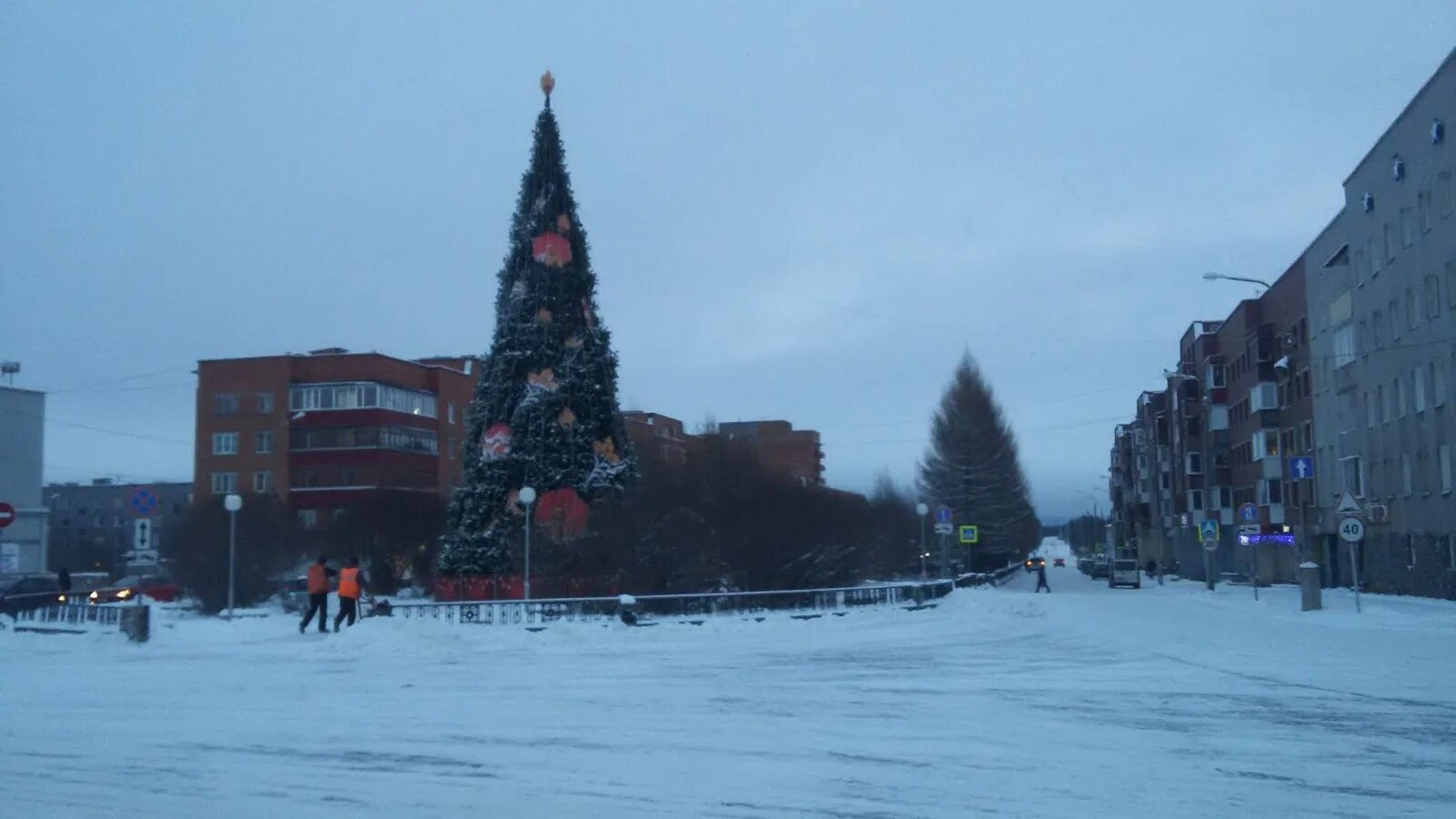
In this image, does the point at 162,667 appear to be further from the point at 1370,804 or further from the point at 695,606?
the point at 1370,804

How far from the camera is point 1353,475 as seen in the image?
5362 centimetres

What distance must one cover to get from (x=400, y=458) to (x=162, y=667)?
57847mm

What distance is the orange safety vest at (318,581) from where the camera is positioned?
26938mm

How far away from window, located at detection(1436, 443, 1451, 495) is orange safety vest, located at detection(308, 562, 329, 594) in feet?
111

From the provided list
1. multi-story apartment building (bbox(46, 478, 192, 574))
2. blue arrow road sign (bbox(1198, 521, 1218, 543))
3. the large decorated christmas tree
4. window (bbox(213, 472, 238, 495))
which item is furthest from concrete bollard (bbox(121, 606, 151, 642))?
multi-story apartment building (bbox(46, 478, 192, 574))

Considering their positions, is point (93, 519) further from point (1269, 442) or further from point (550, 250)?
point (1269, 442)

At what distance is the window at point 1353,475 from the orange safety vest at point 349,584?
39899 mm

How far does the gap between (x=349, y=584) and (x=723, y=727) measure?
15920mm

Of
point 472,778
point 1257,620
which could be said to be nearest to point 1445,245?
point 1257,620

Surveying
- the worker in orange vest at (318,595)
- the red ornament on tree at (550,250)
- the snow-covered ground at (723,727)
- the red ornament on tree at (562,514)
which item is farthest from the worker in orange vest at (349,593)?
the red ornament on tree at (550,250)

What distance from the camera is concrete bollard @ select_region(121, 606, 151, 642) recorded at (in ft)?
85.1

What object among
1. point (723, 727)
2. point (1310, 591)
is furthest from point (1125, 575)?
point (723, 727)

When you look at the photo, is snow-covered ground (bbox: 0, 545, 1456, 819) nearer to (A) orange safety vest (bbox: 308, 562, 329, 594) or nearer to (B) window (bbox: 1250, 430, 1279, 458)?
(A) orange safety vest (bbox: 308, 562, 329, 594)

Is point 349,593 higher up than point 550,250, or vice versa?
point 550,250
